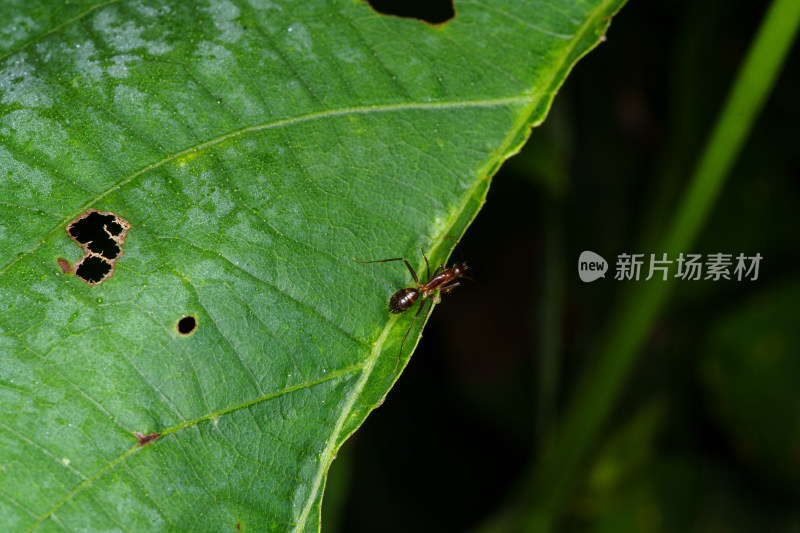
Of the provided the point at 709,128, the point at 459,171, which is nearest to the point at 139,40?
the point at 459,171

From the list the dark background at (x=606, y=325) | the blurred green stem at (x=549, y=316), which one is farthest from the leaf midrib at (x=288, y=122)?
the blurred green stem at (x=549, y=316)

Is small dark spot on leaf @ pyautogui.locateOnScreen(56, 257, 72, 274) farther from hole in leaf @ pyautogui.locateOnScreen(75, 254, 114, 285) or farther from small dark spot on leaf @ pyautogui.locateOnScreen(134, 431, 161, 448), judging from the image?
small dark spot on leaf @ pyautogui.locateOnScreen(134, 431, 161, 448)

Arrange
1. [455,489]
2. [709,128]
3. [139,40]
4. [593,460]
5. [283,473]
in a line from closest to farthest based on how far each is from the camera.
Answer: [283,473] < [139,40] < [709,128] < [593,460] < [455,489]

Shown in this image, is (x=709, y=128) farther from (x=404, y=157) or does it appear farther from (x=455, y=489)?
(x=455, y=489)

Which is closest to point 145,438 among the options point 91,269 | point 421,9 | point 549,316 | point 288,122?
point 91,269

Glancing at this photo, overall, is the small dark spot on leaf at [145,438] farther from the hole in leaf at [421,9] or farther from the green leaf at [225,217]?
the hole in leaf at [421,9]

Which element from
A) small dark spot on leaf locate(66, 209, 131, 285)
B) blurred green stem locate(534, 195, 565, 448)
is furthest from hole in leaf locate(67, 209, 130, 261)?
blurred green stem locate(534, 195, 565, 448)

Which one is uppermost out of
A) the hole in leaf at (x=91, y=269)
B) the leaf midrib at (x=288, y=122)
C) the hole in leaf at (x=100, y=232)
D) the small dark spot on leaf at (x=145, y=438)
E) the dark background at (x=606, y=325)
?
the leaf midrib at (x=288, y=122)
